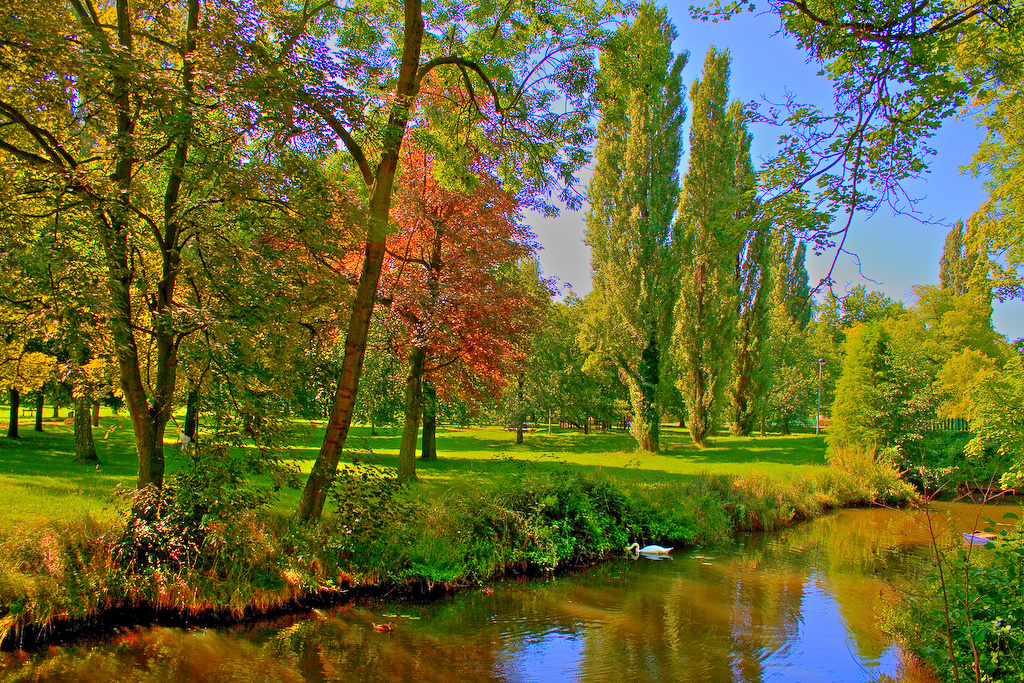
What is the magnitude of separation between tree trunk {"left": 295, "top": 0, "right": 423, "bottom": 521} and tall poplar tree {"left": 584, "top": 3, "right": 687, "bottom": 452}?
57.3 ft

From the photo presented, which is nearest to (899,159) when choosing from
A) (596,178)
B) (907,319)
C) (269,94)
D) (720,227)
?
(720,227)

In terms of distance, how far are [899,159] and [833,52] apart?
2.98ft

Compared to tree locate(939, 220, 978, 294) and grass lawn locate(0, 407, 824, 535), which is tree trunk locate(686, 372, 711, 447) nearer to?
grass lawn locate(0, 407, 824, 535)

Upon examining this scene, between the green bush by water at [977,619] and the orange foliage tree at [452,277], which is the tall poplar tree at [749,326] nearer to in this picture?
the orange foliage tree at [452,277]

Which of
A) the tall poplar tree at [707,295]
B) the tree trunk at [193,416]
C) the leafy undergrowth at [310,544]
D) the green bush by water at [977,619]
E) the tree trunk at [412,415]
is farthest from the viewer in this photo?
the tall poplar tree at [707,295]

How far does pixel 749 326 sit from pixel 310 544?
29.4m

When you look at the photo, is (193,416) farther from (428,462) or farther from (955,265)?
(955,265)

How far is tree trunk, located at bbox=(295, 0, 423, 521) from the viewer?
30.9ft

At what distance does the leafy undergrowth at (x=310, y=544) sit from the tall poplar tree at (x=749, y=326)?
2092 centimetres

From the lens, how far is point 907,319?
124 ft

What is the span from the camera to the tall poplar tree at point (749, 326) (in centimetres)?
2981

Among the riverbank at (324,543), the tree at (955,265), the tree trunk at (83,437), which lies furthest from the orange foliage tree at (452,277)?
the tree at (955,265)

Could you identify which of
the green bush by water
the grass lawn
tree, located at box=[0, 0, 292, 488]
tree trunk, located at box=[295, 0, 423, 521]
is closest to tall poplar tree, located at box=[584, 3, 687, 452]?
the grass lawn

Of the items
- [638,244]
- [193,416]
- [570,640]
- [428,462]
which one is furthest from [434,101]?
[638,244]
